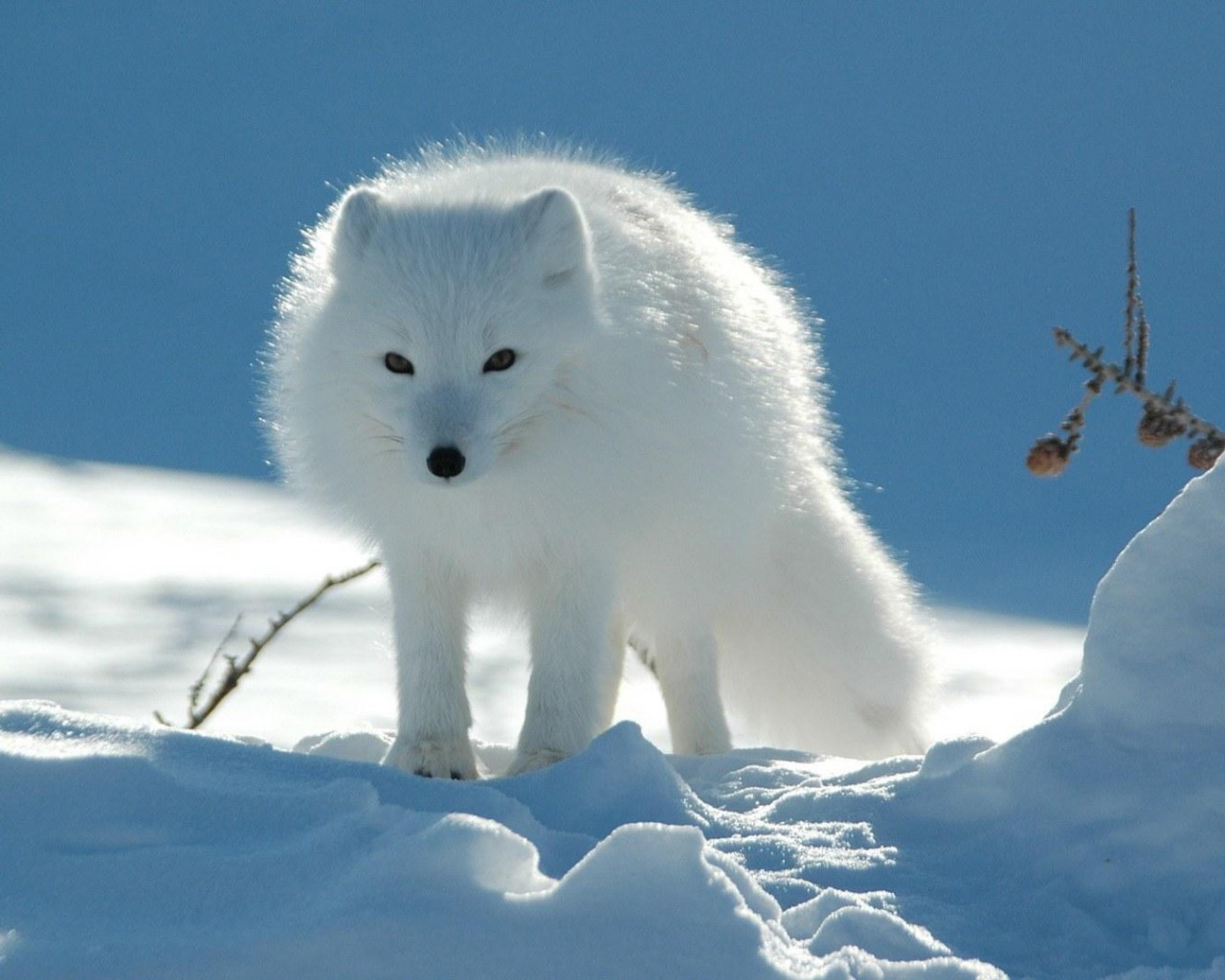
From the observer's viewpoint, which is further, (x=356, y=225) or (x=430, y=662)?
(x=430, y=662)

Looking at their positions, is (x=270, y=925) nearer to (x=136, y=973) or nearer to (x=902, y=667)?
(x=136, y=973)

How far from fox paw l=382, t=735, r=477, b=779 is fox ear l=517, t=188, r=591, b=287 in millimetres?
1065

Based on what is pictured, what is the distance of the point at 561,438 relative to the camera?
136 inches

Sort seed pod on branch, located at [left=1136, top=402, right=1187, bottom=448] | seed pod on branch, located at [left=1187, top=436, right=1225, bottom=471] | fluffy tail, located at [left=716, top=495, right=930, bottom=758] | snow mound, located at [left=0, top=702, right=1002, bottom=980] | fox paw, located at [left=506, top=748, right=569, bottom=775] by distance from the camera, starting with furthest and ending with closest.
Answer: fluffy tail, located at [left=716, top=495, right=930, bottom=758] → fox paw, located at [left=506, top=748, right=569, bottom=775] → seed pod on branch, located at [left=1187, top=436, right=1225, bottom=471] → seed pod on branch, located at [left=1136, top=402, right=1187, bottom=448] → snow mound, located at [left=0, top=702, right=1002, bottom=980]

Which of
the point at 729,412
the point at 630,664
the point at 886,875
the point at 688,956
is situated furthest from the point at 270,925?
the point at 630,664

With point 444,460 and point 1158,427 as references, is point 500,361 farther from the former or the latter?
point 1158,427

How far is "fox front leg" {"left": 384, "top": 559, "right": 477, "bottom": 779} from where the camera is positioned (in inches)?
142

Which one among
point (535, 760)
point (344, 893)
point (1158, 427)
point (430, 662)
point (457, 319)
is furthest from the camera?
point (430, 662)

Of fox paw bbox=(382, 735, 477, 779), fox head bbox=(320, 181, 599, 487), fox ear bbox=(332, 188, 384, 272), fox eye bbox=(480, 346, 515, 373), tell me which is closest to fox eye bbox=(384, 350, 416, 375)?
fox head bbox=(320, 181, 599, 487)

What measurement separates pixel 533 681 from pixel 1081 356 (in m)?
1.52

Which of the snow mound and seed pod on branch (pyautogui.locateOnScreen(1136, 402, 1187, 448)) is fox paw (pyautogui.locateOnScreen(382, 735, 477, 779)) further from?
seed pod on branch (pyautogui.locateOnScreen(1136, 402, 1187, 448))

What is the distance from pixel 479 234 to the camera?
10.8ft

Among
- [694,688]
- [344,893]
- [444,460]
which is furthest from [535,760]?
[344,893]

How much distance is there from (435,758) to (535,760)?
223 millimetres
